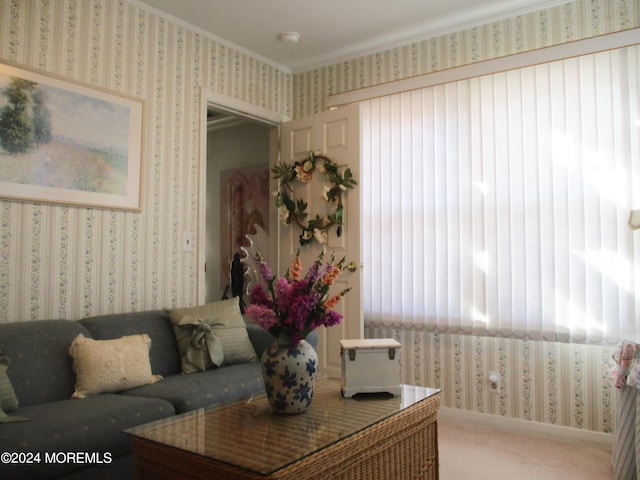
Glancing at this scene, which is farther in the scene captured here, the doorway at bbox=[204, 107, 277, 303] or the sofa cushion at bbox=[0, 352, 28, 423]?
the doorway at bbox=[204, 107, 277, 303]

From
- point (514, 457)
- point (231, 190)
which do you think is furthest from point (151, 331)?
point (231, 190)

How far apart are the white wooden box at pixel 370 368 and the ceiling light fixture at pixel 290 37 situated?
2.52m

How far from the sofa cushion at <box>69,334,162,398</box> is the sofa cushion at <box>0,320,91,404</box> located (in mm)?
55

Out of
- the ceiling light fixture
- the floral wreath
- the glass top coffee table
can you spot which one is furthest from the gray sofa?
the ceiling light fixture

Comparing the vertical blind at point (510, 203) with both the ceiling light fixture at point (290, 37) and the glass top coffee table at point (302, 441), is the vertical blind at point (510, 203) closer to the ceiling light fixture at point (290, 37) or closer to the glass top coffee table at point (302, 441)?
the ceiling light fixture at point (290, 37)

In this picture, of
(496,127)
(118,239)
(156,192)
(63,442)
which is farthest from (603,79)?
(63,442)

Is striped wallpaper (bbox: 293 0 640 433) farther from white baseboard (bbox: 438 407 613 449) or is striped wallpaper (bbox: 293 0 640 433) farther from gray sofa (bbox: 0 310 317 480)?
gray sofa (bbox: 0 310 317 480)

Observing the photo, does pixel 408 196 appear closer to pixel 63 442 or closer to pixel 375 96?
pixel 375 96

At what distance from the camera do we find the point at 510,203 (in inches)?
131

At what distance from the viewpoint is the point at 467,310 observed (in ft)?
11.4

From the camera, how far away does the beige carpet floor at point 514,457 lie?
263 centimetres

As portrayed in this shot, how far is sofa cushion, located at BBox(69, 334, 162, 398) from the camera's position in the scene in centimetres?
241

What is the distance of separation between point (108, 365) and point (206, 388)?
477 mm

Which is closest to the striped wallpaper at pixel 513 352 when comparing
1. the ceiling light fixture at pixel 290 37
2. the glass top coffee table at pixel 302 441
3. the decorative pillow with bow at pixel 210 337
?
the ceiling light fixture at pixel 290 37
